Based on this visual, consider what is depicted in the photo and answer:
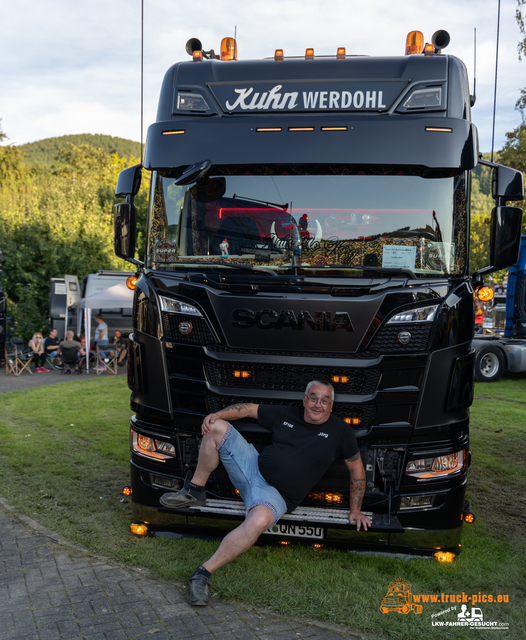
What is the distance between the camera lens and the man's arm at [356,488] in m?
3.91

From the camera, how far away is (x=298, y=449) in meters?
4.00

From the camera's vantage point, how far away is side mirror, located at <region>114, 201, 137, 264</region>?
462 centimetres

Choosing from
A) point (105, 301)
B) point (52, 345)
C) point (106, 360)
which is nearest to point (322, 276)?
point (105, 301)

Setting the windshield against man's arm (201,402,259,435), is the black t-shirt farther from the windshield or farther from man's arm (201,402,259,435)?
the windshield

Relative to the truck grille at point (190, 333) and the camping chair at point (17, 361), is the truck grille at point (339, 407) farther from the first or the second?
the camping chair at point (17, 361)

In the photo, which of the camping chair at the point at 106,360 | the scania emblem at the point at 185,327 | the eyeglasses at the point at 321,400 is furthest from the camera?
the camping chair at the point at 106,360

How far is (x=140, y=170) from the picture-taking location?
472cm


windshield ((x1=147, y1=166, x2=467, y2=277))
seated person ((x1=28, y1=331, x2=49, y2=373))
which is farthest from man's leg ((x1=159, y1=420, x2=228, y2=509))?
seated person ((x1=28, y1=331, x2=49, y2=373))

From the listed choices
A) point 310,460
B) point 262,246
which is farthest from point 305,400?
point 262,246

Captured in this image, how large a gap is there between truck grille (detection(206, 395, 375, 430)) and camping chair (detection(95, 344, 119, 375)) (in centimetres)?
1233

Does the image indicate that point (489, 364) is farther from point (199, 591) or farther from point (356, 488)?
point (199, 591)

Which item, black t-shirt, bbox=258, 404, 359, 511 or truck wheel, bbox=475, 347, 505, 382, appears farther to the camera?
truck wheel, bbox=475, 347, 505, 382

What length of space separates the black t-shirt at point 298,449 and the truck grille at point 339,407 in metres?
0.07

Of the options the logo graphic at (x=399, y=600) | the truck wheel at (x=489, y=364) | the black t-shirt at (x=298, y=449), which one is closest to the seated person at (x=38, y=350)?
the truck wheel at (x=489, y=364)
